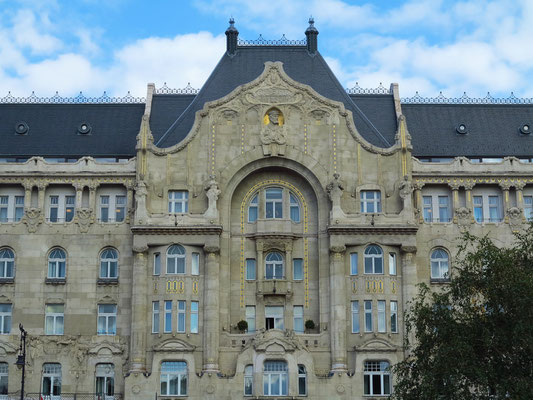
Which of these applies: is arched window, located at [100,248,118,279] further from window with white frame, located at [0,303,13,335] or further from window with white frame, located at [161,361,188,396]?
window with white frame, located at [161,361,188,396]

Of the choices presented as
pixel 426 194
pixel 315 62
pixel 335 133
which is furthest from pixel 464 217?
pixel 315 62

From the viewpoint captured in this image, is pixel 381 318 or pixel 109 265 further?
pixel 109 265

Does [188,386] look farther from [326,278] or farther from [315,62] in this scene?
[315,62]

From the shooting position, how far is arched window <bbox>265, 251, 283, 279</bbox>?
235ft

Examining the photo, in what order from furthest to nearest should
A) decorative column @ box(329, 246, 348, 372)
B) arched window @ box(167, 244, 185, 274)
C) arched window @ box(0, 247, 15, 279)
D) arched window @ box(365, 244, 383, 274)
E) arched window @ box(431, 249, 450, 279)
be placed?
arched window @ box(431, 249, 450, 279)
arched window @ box(0, 247, 15, 279)
arched window @ box(365, 244, 383, 274)
arched window @ box(167, 244, 185, 274)
decorative column @ box(329, 246, 348, 372)

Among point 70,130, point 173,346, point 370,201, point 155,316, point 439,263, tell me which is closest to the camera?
point 173,346

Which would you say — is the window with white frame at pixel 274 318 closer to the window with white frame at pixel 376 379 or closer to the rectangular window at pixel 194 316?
the rectangular window at pixel 194 316

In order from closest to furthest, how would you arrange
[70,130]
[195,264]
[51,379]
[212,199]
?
[51,379] → [195,264] → [212,199] → [70,130]

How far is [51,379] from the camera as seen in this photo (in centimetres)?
7006

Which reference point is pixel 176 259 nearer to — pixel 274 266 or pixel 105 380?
pixel 274 266

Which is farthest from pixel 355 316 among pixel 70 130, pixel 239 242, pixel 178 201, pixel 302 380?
pixel 70 130

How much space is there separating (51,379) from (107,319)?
18.0ft

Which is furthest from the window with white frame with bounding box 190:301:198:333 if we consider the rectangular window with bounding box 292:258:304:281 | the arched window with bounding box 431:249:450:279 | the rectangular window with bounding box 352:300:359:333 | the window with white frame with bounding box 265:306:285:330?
the arched window with bounding box 431:249:450:279

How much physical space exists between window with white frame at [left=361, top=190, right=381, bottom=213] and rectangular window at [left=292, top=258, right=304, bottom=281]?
5705mm
